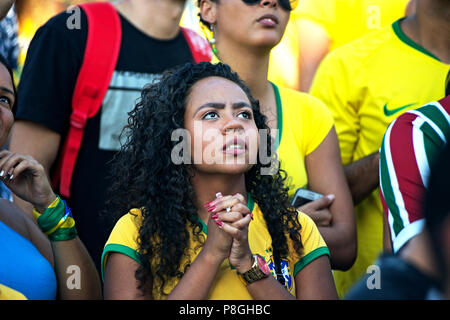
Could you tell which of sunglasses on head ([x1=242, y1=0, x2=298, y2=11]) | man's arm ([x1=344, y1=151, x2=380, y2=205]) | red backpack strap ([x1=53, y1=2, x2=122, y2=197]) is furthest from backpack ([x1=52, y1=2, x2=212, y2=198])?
man's arm ([x1=344, y1=151, x2=380, y2=205])

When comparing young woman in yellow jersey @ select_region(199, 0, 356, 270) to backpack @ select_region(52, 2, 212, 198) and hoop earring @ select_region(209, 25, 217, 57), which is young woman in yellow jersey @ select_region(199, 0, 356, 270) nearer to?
hoop earring @ select_region(209, 25, 217, 57)

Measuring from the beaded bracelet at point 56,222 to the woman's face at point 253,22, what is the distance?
1.21 meters

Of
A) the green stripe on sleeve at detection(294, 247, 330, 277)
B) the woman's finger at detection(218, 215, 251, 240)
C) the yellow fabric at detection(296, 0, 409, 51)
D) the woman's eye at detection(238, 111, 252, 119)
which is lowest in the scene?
the green stripe on sleeve at detection(294, 247, 330, 277)

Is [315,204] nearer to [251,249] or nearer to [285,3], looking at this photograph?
[251,249]

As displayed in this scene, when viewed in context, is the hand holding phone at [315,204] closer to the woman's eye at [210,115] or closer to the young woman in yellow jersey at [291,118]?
the young woman in yellow jersey at [291,118]

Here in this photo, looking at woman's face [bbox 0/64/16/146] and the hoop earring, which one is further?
the hoop earring

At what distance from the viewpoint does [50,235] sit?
2572 mm

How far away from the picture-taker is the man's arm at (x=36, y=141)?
2.99 metres

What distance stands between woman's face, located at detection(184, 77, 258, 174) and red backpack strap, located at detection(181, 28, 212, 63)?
2.92 ft

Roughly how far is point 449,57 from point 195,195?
154 cm

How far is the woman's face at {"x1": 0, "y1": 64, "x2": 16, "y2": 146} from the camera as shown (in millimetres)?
2574

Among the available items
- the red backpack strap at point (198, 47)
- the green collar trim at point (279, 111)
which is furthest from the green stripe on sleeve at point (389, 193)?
the red backpack strap at point (198, 47)

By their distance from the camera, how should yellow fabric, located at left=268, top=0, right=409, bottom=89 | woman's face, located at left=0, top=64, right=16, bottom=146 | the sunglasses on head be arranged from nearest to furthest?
woman's face, located at left=0, top=64, right=16, bottom=146
the sunglasses on head
yellow fabric, located at left=268, top=0, right=409, bottom=89

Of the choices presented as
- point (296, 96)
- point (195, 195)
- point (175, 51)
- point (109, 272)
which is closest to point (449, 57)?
point (296, 96)
